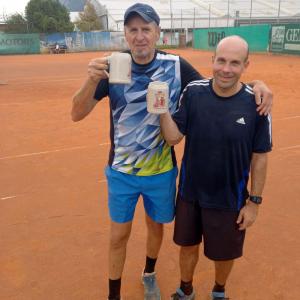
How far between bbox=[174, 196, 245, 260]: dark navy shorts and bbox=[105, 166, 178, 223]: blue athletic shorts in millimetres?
139

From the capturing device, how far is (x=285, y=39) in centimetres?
2650

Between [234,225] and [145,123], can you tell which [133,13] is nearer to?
[145,123]

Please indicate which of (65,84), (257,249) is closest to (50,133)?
(257,249)

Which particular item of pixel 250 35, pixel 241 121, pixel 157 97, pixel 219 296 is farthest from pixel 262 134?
pixel 250 35

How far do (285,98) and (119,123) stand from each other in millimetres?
9815

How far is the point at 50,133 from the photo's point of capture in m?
8.19

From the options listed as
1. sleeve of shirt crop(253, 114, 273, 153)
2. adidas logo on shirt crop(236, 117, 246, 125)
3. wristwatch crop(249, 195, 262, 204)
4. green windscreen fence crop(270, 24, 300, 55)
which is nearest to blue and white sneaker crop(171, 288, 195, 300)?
wristwatch crop(249, 195, 262, 204)

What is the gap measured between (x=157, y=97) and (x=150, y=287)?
1.80 metres

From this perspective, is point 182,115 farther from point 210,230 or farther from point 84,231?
point 84,231

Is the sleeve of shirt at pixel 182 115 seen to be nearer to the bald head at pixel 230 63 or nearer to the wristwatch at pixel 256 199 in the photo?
the bald head at pixel 230 63

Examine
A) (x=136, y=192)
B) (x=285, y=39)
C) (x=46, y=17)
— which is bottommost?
(x=285, y=39)

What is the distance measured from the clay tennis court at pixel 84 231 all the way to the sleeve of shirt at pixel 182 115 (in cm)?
161

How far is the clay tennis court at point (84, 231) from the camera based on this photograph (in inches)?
130

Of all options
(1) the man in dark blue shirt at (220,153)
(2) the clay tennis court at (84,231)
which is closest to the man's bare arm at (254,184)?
(1) the man in dark blue shirt at (220,153)
